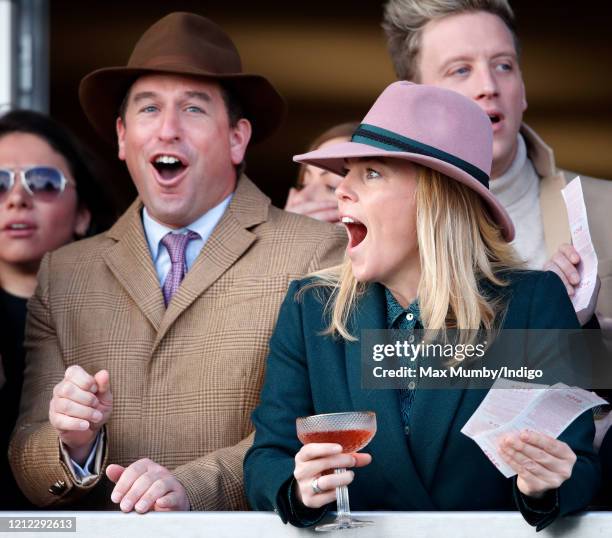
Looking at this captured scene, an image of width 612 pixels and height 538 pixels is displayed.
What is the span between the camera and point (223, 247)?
11.9 ft

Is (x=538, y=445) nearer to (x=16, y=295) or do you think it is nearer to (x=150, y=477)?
(x=150, y=477)

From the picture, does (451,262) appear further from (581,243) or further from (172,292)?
(172,292)

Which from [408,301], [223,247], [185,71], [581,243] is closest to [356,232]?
[408,301]

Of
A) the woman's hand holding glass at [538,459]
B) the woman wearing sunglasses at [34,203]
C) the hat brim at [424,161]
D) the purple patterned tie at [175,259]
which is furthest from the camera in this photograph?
the woman wearing sunglasses at [34,203]

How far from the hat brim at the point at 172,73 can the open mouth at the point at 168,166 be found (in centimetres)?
25

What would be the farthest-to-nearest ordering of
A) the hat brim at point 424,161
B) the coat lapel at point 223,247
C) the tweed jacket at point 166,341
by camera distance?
the coat lapel at point 223,247 < the tweed jacket at point 166,341 < the hat brim at point 424,161

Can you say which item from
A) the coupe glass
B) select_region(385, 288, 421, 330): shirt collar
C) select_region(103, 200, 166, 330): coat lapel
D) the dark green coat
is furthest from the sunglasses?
the coupe glass

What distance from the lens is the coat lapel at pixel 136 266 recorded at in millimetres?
3533

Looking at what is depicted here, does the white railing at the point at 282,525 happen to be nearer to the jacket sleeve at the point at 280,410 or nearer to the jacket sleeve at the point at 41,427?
the jacket sleeve at the point at 280,410

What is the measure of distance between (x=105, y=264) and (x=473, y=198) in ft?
3.88

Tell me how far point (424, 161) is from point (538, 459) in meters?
0.82

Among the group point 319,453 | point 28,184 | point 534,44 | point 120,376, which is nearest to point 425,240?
point 319,453

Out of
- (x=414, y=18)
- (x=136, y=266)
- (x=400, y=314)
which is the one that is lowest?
(x=400, y=314)

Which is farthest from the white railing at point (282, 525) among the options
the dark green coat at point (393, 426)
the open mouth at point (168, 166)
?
the open mouth at point (168, 166)
